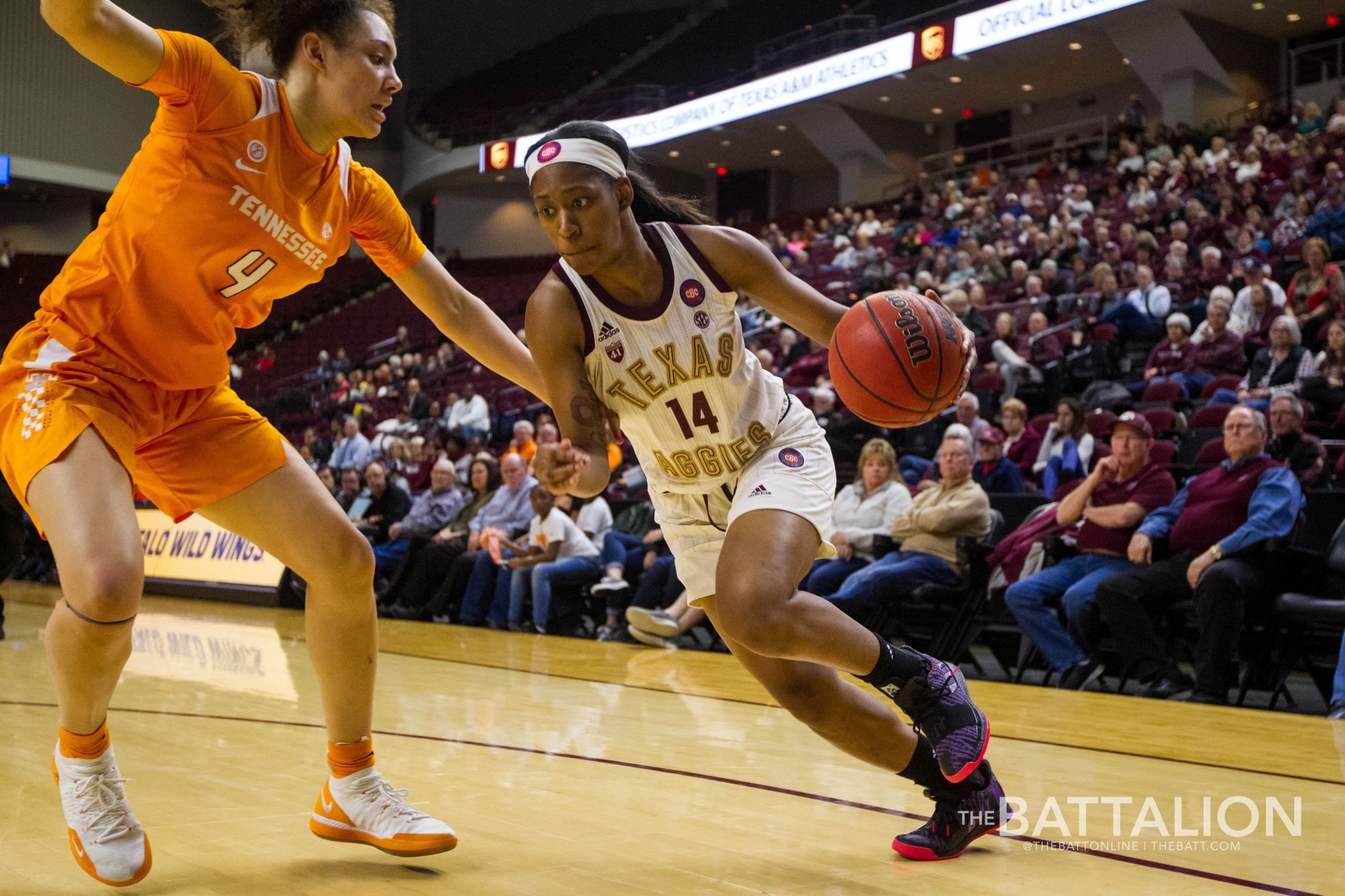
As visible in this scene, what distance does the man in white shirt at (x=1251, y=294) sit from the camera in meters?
9.47

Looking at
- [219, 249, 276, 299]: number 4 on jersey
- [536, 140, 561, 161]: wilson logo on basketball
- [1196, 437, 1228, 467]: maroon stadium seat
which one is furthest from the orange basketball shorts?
[1196, 437, 1228, 467]: maroon stadium seat

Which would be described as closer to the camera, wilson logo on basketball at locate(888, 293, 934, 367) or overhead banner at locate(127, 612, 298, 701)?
wilson logo on basketball at locate(888, 293, 934, 367)

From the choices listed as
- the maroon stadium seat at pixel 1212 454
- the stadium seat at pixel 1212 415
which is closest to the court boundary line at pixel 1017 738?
the maroon stadium seat at pixel 1212 454

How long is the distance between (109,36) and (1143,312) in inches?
388

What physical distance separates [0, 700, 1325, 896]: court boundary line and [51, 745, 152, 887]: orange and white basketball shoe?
1.71 meters

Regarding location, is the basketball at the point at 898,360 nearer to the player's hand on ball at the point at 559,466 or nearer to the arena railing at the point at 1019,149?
the player's hand on ball at the point at 559,466

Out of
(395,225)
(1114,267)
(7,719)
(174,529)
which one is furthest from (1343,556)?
(174,529)

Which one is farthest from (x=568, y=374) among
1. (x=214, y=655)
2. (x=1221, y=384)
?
(x=1221, y=384)

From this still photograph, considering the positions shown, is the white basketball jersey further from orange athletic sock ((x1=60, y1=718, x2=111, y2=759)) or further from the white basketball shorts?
orange athletic sock ((x1=60, y1=718, x2=111, y2=759))

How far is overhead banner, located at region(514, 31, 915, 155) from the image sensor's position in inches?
833

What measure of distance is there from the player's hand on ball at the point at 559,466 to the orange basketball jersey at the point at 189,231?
652 millimetres

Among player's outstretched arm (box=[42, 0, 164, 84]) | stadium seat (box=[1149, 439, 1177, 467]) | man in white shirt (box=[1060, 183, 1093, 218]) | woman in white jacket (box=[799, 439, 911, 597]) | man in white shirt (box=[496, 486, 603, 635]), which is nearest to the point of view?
player's outstretched arm (box=[42, 0, 164, 84])

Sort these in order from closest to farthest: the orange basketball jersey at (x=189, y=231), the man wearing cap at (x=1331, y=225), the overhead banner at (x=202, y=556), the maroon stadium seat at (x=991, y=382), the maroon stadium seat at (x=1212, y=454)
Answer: the orange basketball jersey at (x=189, y=231) → the maroon stadium seat at (x=1212, y=454) → the maroon stadium seat at (x=991, y=382) → the man wearing cap at (x=1331, y=225) → the overhead banner at (x=202, y=556)

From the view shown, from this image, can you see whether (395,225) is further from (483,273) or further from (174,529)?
(483,273)
